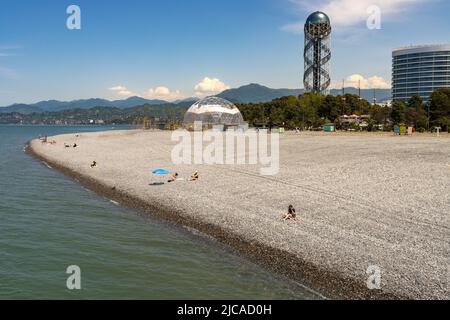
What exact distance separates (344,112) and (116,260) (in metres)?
104

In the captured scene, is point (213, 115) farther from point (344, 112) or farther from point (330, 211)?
point (330, 211)

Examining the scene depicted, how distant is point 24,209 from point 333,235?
19.8 meters

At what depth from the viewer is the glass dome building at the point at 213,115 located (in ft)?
382

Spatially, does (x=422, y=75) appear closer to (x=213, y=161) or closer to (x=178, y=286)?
(x=213, y=161)

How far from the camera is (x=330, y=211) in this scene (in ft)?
74.9

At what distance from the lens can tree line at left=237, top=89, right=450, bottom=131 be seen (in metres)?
84.5

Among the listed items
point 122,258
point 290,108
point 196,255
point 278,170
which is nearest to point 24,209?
point 122,258

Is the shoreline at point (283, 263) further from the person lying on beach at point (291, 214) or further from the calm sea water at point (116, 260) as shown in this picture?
the person lying on beach at point (291, 214)

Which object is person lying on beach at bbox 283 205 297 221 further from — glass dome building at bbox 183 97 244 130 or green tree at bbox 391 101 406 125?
glass dome building at bbox 183 97 244 130

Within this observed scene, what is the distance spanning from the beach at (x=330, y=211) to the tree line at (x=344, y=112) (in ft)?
156

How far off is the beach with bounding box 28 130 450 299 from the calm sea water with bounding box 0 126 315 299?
1073mm

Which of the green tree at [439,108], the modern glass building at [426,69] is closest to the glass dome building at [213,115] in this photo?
the green tree at [439,108]

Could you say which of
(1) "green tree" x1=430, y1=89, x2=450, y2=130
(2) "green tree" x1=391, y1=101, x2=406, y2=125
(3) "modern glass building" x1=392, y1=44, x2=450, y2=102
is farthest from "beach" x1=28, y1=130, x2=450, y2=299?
(3) "modern glass building" x1=392, y1=44, x2=450, y2=102

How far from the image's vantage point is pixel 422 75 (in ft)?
634
